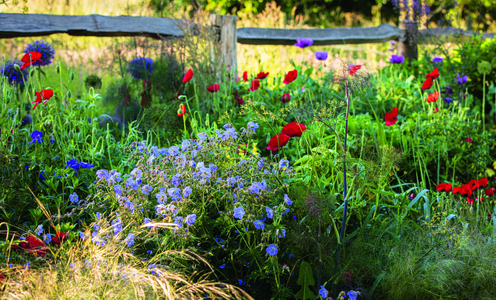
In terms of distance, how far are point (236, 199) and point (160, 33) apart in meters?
3.38

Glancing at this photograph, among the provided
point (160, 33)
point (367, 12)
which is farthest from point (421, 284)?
point (367, 12)

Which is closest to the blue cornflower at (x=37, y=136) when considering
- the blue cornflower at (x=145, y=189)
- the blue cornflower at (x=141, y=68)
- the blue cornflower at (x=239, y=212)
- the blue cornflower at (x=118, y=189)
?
the blue cornflower at (x=118, y=189)

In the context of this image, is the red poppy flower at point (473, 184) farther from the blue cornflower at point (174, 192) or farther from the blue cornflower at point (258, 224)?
the blue cornflower at point (174, 192)

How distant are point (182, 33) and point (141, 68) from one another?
0.76 m

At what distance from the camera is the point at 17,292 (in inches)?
50.7

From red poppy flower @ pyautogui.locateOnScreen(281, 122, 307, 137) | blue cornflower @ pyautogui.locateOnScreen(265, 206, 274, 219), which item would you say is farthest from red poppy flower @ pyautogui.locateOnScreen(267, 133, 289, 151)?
blue cornflower @ pyautogui.locateOnScreen(265, 206, 274, 219)

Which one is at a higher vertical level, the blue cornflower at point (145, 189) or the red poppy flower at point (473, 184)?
the blue cornflower at point (145, 189)

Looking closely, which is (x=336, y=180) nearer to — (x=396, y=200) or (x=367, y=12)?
(x=396, y=200)

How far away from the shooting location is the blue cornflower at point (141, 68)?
4.01m

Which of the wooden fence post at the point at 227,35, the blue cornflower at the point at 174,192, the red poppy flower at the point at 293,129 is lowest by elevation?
the blue cornflower at the point at 174,192

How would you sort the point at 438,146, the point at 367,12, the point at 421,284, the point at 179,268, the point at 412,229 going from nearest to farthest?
1. the point at 179,268
2. the point at 421,284
3. the point at 412,229
4. the point at 438,146
5. the point at 367,12

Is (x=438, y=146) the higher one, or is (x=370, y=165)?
(x=370, y=165)

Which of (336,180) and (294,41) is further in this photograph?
(294,41)

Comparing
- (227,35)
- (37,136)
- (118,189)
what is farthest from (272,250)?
(227,35)
